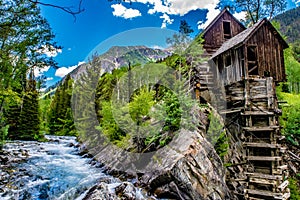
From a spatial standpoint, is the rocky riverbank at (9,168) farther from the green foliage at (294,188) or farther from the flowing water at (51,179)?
the green foliage at (294,188)

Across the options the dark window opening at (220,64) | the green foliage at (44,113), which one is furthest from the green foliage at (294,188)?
the green foliage at (44,113)

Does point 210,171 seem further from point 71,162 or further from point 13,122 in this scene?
point 13,122

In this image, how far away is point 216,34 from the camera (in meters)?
18.9

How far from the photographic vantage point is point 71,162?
1571 cm

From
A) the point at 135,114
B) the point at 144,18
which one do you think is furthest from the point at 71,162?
the point at 144,18

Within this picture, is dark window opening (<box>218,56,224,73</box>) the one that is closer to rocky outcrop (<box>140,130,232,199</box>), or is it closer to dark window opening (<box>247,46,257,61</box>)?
dark window opening (<box>247,46,257,61</box>)

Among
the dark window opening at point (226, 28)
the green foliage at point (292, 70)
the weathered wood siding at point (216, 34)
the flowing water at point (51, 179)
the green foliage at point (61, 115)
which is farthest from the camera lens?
the green foliage at point (61, 115)

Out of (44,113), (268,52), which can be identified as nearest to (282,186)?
(268,52)

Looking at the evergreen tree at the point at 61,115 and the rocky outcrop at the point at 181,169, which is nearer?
the rocky outcrop at the point at 181,169

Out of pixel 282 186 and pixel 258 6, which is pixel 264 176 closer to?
pixel 282 186

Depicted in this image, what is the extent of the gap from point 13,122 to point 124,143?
19335 millimetres

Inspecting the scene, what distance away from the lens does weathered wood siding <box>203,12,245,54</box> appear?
60.9 feet

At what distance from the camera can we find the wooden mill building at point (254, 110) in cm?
1394

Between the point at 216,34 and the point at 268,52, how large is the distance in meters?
4.36
